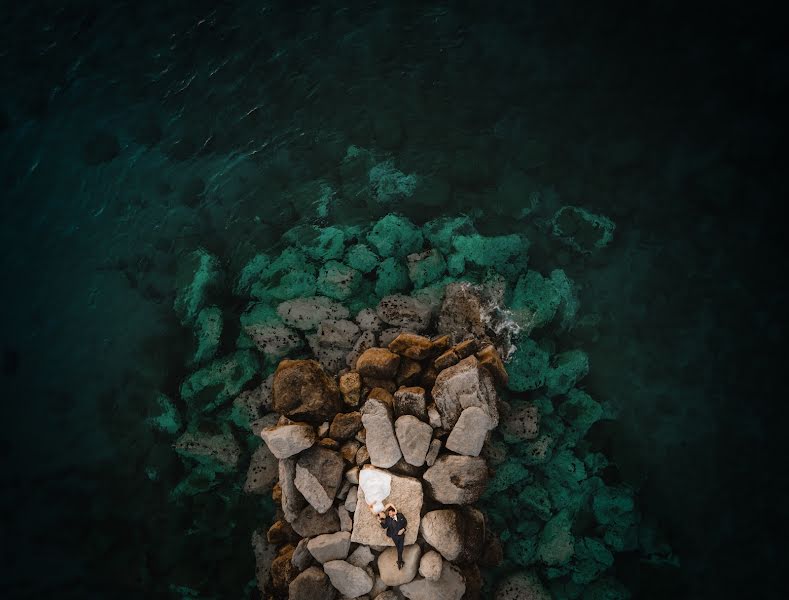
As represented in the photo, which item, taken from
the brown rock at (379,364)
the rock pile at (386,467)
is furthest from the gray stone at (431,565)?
the brown rock at (379,364)

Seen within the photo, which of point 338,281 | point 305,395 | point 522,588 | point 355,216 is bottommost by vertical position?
point 522,588

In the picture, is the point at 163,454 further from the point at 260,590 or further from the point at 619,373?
the point at 619,373

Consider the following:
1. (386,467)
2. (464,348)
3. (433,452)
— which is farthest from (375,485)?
(464,348)

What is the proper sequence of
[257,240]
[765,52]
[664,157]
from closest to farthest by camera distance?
[765,52], [664,157], [257,240]

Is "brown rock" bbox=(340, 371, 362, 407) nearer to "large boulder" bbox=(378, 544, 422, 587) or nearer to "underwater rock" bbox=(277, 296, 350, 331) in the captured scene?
"underwater rock" bbox=(277, 296, 350, 331)

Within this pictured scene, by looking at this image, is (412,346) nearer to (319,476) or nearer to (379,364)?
(379,364)

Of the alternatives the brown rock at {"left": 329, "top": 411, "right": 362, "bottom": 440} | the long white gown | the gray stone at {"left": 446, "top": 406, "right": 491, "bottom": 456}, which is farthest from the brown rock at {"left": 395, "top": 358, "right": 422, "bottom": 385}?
the long white gown

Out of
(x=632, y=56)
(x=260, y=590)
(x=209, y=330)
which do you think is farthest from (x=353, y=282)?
(x=632, y=56)

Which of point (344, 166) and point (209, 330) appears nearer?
point (209, 330)
